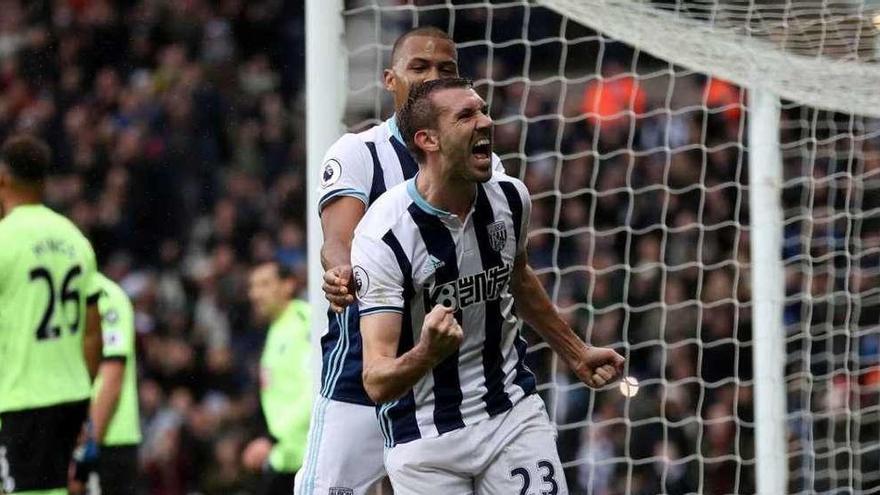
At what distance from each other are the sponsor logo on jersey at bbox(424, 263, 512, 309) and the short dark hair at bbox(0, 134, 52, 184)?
329 cm

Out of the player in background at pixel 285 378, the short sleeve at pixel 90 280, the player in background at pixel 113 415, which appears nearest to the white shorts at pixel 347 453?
the short sleeve at pixel 90 280

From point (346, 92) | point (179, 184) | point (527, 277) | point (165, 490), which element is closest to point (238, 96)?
point (179, 184)

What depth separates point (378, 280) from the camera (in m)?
3.90

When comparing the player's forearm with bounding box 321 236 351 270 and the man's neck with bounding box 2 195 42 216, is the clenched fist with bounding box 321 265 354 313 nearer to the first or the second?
the player's forearm with bounding box 321 236 351 270

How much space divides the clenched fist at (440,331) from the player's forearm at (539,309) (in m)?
0.78

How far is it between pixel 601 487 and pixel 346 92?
374 cm

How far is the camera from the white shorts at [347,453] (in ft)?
14.5

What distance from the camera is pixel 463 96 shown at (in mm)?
3938

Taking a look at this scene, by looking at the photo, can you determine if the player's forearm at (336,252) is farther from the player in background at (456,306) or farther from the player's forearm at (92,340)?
the player's forearm at (92,340)

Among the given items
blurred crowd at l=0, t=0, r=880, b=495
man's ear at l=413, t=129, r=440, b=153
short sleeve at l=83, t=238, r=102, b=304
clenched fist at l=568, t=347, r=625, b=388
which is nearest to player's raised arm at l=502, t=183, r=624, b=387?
clenched fist at l=568, t=347, r=625, b=388

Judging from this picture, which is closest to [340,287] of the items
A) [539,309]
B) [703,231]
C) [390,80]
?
[539,309]

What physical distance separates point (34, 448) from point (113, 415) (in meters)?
1.12

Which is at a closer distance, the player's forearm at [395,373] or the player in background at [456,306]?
the player's forearm at [395,373]

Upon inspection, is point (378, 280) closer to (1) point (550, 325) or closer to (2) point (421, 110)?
(2) point (421, 110)
